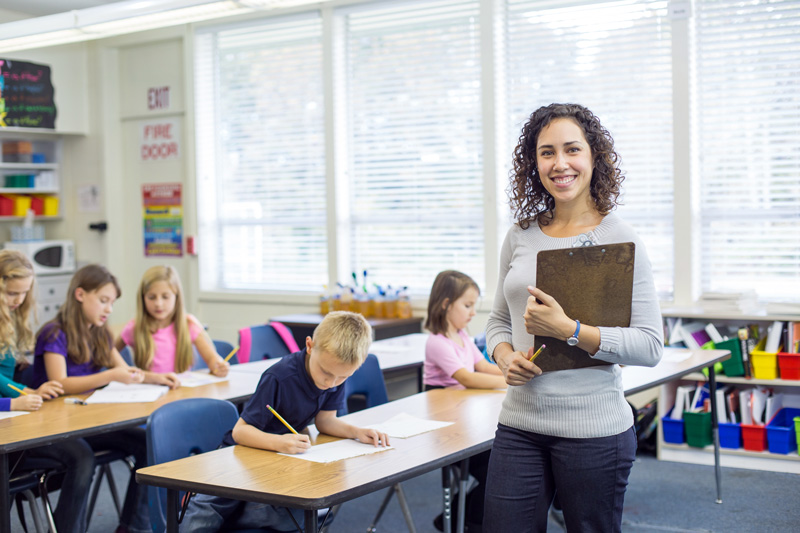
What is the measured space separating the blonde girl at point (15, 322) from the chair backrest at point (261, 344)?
106 centimetres

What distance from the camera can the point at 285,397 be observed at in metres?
2.32

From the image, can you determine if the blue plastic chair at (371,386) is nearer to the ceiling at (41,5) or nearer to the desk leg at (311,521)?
the desk leg at (311,521)

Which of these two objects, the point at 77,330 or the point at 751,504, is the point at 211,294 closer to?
the point at 77,330

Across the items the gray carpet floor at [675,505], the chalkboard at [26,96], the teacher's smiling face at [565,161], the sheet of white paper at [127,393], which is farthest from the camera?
the chalkboard at [26,96]

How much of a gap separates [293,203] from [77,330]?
284 centimetres

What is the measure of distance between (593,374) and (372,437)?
81 centimetres

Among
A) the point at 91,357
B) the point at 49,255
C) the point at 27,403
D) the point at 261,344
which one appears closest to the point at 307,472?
the point at 27,403

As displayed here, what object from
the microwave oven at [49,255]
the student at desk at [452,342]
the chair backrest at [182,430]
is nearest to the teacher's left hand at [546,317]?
the chair backrest at [182,430]

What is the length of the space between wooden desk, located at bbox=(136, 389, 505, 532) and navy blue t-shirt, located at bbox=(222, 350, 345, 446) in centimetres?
10

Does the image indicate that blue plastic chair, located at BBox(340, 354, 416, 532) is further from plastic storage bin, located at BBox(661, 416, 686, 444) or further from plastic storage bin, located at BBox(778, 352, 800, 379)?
plastic storage bin, located at BBox(778, 352, 800, 379)

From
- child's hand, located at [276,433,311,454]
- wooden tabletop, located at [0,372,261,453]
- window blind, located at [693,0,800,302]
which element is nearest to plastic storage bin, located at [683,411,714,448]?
window blind, located at [693,0,800,302]

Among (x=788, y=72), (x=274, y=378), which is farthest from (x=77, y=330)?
(x=788, y=72)

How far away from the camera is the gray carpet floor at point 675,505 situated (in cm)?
345

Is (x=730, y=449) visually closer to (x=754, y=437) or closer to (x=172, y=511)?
(x=754, y=437)
